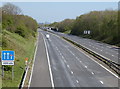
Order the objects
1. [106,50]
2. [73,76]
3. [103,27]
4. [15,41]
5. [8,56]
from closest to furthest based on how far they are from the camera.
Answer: [8,56]
[73,76]
[15,41]
[106,50]
[103,27]

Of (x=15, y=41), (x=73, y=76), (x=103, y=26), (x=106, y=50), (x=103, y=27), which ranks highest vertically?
(x=103, y=26)

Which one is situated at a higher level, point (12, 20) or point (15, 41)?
point (12, 20)

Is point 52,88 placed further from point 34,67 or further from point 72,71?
point 34,67

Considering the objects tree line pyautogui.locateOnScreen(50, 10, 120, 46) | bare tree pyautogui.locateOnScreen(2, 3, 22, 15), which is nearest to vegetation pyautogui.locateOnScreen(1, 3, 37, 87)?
bare tree pyautogui.locateOnScreen(2, 3, 22, 15)

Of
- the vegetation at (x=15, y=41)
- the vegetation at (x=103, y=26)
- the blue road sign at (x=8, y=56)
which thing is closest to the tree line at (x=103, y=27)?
the vegetation at (x=103, y=26)

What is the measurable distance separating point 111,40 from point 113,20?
31.8 feet

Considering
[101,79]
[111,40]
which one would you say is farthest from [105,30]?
[101,79]

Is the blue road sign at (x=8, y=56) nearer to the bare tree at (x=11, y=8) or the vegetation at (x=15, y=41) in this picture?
the vegetation at (x=15, y=41)

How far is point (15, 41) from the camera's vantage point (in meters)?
52.4

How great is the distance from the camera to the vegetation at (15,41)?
83.6ft

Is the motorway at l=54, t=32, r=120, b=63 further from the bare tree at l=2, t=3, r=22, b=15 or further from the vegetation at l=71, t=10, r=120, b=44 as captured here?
the bare tree at l=2, t=3, r=22, b=15

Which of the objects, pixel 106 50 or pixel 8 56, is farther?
pixel 106 50

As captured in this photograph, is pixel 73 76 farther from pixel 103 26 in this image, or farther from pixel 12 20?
pixel 103 26

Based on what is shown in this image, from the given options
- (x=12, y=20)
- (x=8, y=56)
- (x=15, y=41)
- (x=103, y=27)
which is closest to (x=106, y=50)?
(x=15, y=41)
